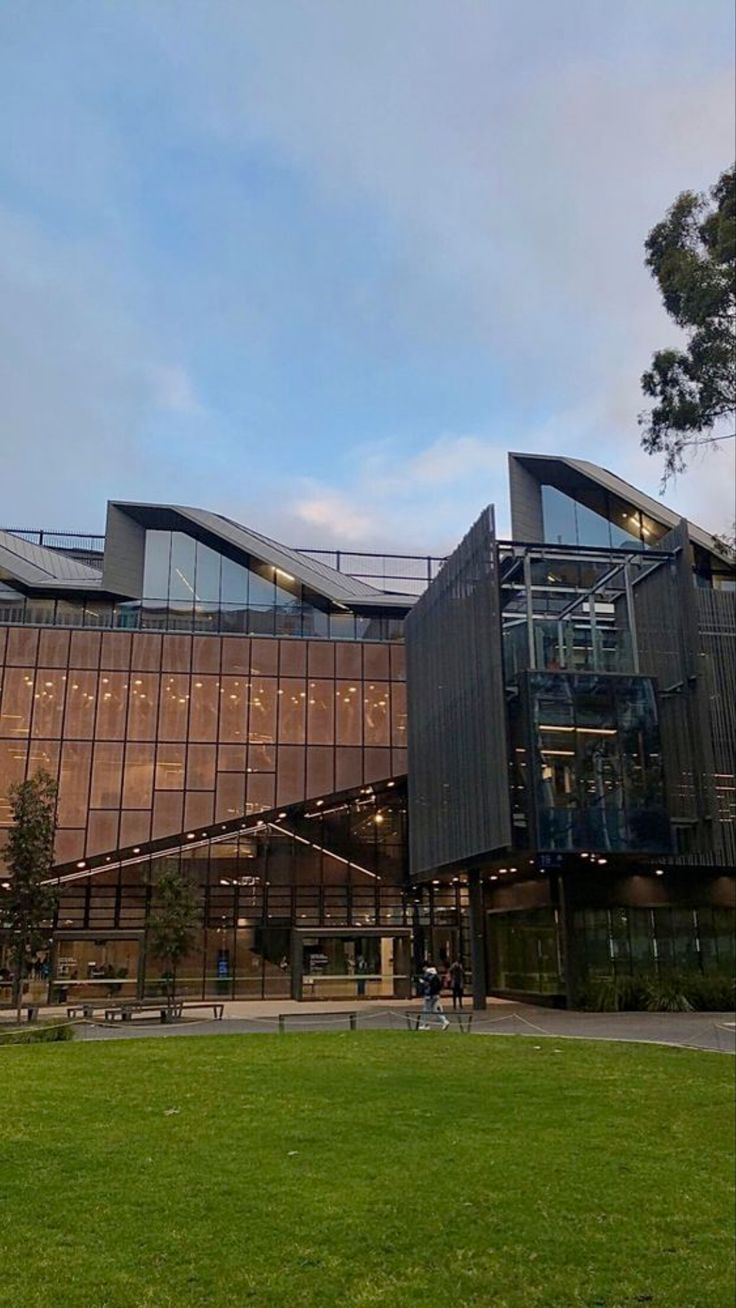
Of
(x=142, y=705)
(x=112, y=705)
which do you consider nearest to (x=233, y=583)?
(x=142, y=705)

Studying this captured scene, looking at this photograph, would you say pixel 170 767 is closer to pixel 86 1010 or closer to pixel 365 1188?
pixel 86 1010

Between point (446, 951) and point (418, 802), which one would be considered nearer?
point (418, 802)

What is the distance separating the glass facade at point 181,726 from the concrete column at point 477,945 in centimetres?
878

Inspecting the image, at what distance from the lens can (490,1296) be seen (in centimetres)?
649

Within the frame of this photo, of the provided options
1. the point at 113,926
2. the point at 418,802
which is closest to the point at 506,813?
the point at 418,802

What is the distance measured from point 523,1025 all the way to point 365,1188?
17.1 m

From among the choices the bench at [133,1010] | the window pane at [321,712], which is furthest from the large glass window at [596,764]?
the window pane at [321,712]

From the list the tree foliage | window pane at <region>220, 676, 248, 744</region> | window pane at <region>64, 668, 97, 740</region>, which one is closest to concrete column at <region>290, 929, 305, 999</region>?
window pane at <region>220, 676, 248, 744</region>

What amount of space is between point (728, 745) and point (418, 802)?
11.6m

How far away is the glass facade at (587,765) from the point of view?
26891mm

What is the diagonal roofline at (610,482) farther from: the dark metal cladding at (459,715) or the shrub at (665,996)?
the shrub at (665,996)

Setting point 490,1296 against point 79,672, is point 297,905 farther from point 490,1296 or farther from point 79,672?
point 490,1296

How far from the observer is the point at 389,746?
4106 centimetres

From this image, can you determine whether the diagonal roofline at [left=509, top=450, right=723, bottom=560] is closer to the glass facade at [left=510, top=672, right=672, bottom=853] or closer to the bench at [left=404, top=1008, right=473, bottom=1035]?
the glass facade at [left=510, top=672, right=672, bottom=853]
